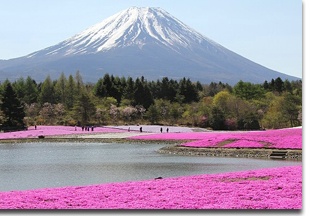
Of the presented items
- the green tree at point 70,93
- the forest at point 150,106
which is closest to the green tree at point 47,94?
the forest at point 150,106

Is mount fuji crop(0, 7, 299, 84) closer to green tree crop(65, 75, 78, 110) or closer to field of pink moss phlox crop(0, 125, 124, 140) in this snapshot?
green tree crop(65, 75, 78, 110)

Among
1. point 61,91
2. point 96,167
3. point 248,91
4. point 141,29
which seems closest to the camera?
point 96,167

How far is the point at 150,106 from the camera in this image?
68.8m

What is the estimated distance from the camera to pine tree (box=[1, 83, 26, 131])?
189 ft

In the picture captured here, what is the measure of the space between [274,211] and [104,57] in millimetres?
114911

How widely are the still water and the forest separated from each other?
85.9 feet

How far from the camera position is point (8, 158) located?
29.5 metres

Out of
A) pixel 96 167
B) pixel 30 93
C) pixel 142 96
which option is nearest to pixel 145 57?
pixel 142 96

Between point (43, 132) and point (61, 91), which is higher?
point (61, 91)

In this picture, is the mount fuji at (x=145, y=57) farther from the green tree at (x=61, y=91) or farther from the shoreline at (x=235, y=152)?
the shoreline at (x=235, y=152)

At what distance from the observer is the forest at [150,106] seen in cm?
5764

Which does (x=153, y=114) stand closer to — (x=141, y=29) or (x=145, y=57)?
(x=141, y=29)

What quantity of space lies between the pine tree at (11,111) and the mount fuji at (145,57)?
9753 mm

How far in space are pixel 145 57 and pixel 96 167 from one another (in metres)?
80.2
